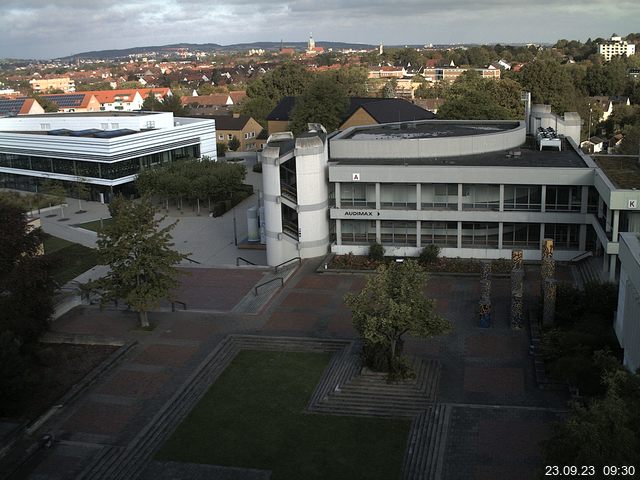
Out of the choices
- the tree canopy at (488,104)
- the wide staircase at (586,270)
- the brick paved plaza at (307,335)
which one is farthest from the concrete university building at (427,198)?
the tree canopy at (488,104)

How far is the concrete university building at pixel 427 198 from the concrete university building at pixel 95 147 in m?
26.0

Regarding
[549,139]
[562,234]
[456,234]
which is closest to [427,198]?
[456,234]

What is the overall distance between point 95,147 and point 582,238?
42.5 meters

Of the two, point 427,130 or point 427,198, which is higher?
point 427,130

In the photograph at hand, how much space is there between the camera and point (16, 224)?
3212 cm

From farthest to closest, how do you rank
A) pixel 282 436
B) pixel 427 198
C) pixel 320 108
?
pixel 320 108 < pixel 427 198 < pixel 282 436

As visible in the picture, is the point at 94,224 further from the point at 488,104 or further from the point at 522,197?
the point at 488,104

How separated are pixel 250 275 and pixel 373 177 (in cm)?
876

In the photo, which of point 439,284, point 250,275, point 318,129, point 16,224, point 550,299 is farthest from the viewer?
point 318,129

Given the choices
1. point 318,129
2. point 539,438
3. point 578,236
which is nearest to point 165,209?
point 318,129

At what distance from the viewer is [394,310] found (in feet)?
79.6

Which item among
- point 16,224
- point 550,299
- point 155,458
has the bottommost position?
point 155,458

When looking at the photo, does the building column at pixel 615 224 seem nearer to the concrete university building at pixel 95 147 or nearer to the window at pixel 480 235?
the window at pixel 480 235

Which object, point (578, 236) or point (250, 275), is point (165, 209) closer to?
point (250, 275)
